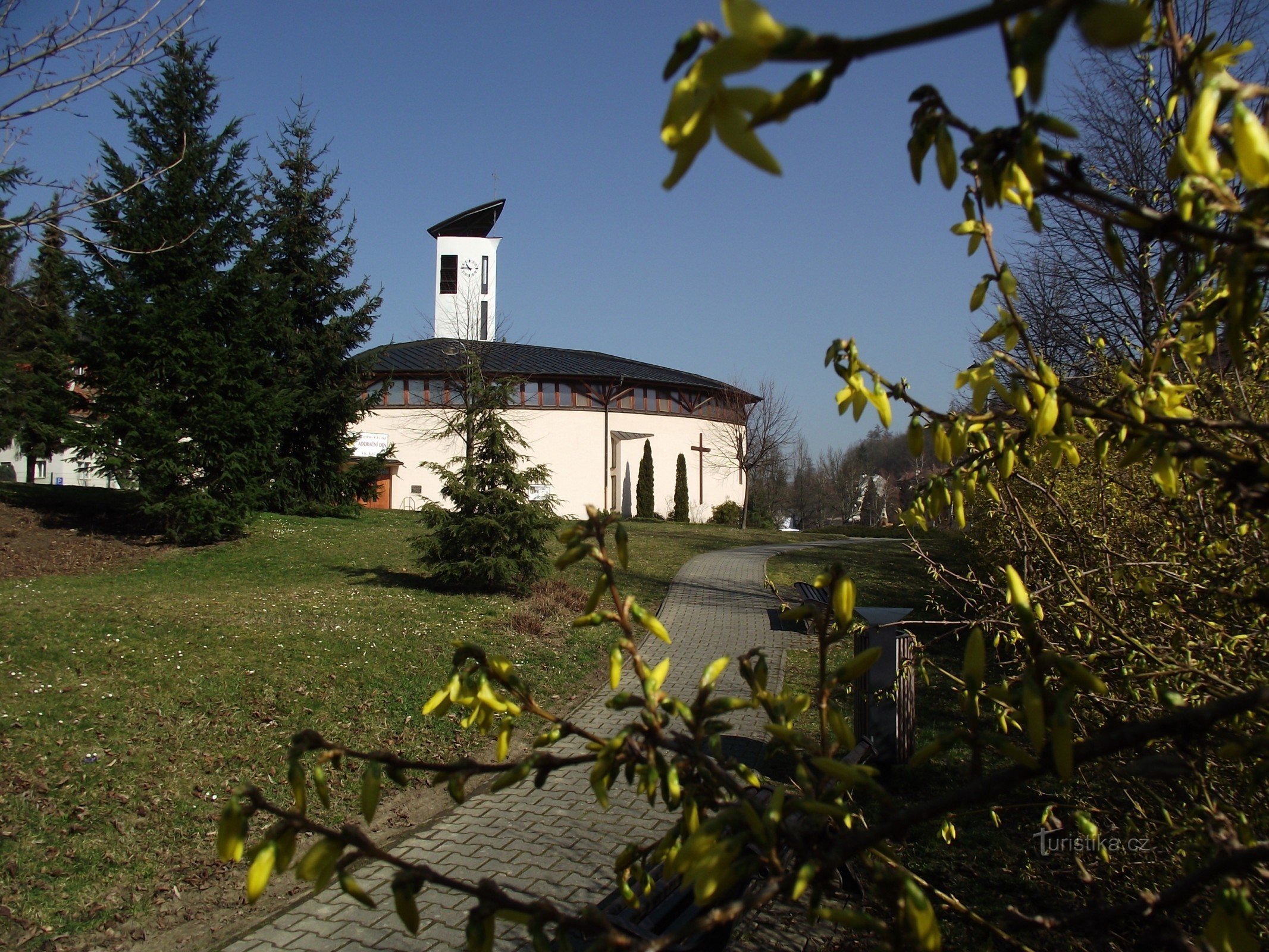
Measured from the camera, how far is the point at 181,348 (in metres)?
13.4

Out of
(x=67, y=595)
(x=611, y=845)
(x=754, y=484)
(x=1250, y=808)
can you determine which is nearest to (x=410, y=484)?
(x=754, y=484)

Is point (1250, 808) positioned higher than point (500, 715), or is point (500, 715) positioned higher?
point (500, 715)

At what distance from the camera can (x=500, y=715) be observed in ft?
4.92

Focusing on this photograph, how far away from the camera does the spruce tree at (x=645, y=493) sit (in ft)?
108

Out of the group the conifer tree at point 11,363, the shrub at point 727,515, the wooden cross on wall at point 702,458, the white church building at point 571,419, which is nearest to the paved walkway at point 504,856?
the conifer tree at point 11,363

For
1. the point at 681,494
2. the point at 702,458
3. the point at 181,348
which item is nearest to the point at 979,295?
the point at 181,348

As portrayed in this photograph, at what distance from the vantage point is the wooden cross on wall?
3575cm

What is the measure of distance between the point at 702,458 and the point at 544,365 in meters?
8.15

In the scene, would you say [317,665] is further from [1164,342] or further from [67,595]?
[1164,342]

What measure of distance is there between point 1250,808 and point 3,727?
6643 millimetres

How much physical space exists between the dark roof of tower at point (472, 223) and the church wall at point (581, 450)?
11352 millimetres

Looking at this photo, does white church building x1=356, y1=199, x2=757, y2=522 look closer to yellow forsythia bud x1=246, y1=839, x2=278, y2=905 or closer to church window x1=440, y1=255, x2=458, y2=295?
church window x1=440, y1=255, x2=458, y2=295

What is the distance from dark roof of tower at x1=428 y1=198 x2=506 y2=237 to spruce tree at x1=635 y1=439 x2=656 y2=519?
15.3 meters

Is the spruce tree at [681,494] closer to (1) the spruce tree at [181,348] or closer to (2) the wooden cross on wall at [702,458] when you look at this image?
(2) the wooden cross on wall at [702,458]
